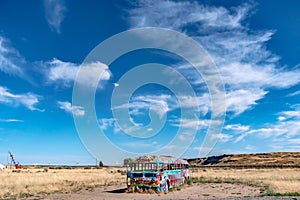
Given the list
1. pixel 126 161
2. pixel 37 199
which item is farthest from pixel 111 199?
pixel 126 161

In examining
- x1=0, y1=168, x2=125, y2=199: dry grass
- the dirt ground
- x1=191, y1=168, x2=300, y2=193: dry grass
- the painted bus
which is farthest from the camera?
x1=191, y1=168, x2=300, y2=193: dry grass

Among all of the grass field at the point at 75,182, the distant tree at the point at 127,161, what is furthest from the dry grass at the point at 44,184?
the distant tree at the point at 127,161

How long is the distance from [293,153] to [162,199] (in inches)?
6643

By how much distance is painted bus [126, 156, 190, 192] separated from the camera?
25844 millimetres

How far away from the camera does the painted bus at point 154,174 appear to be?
25844 millimetres

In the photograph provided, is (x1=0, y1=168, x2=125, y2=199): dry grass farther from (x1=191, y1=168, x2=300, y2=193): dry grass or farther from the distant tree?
(x1=191, y1=168, x2=300, y2=193): dry grass

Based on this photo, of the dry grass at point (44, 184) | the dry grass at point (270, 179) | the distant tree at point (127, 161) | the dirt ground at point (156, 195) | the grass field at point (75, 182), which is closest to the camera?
the dirt ground at point (156, 195)

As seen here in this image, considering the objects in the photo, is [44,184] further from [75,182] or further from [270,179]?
[270,179]

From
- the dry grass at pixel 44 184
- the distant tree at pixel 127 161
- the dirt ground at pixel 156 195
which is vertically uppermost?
the distant tree at pixel 127 161

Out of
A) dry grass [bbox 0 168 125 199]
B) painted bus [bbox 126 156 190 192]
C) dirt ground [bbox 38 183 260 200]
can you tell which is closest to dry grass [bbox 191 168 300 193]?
dirt ground [bbox 38 183 260 200]

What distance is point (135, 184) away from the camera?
86.5 ft

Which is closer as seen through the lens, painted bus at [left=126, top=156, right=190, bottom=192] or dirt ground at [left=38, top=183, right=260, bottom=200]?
dirt ground at [left=38, top=183, right=260, bottom=200]

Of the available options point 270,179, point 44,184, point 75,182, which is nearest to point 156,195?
point 44,184

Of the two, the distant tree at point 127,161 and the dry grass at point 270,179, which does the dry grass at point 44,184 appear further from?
the dry grass at point 270,179
